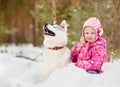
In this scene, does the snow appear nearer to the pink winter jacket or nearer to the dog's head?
the pink winter jacket

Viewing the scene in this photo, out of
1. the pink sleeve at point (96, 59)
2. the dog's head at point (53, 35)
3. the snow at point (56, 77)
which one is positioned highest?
the dog's head at point (53, 35)

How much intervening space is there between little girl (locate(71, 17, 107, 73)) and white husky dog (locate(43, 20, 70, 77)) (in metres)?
0.23

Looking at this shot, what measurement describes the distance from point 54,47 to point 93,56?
1.91 feet

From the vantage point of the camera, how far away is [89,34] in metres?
5.91

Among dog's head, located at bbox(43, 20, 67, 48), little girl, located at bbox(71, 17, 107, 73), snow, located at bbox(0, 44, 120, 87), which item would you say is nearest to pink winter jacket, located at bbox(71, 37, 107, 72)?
little girl, located at bbox(71, 17, 107, 73)

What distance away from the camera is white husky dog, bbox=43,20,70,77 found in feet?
19.6

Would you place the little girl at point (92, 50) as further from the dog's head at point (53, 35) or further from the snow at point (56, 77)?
the dog's head at point (53, 35)

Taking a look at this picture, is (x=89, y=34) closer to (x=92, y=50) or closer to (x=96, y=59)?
(x=92, y=50)

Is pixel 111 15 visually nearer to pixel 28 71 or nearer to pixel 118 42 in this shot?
pixel 118 42

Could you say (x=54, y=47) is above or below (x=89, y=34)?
below

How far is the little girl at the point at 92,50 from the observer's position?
582 cm

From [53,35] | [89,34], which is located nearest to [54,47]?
[53,35]

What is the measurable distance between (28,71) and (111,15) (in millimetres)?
4586

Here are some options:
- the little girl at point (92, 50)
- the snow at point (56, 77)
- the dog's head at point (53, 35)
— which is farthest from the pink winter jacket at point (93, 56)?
the dog's head at point (53, 35)
